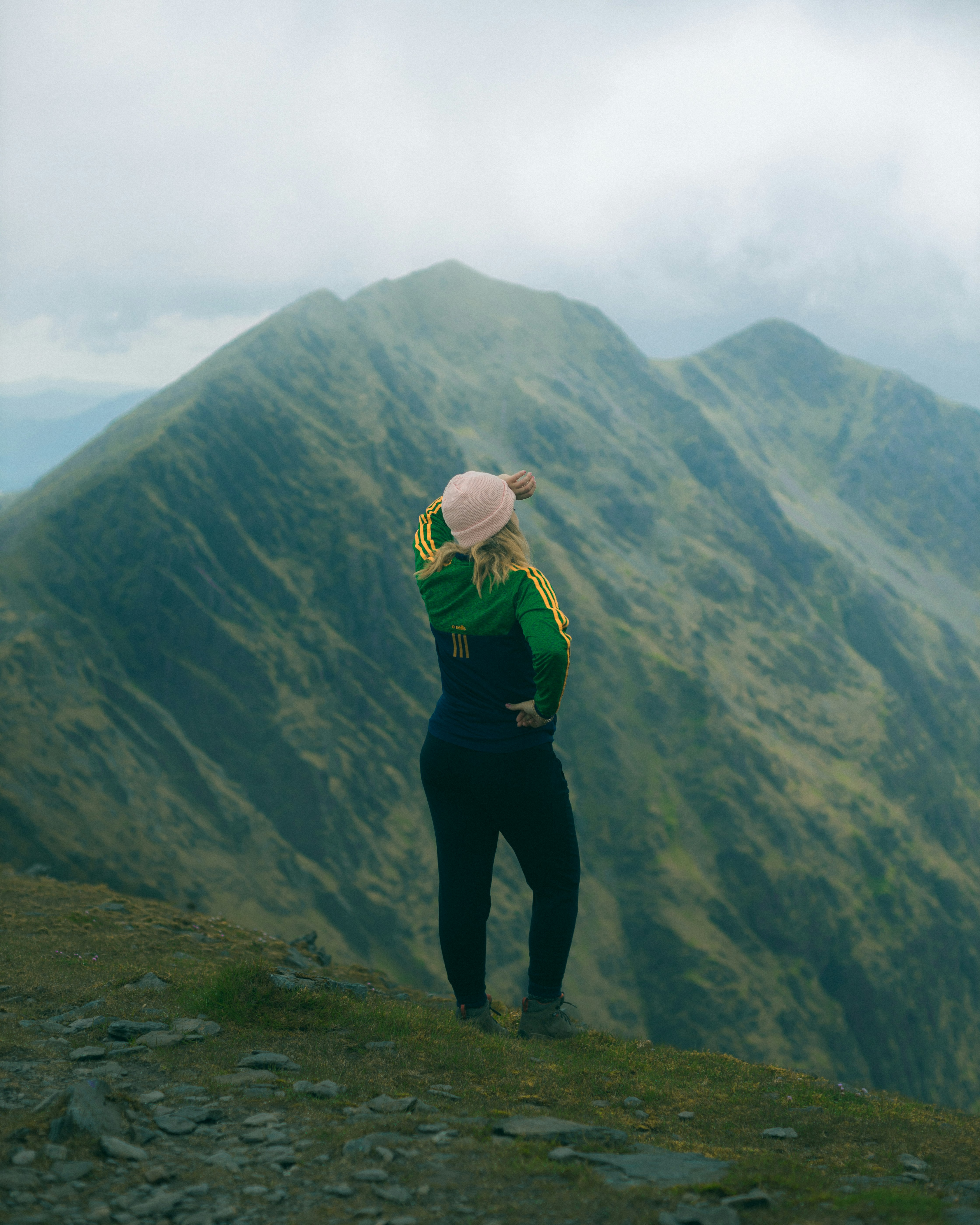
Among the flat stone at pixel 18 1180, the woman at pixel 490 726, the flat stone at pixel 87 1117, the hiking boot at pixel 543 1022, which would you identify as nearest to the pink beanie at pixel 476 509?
the woman at pixel 490 726

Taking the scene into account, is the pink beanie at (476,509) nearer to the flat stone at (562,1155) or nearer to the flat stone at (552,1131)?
the flat stone at (552,1131)

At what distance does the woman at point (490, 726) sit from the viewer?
6.89 metres

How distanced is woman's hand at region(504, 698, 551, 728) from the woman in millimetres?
11

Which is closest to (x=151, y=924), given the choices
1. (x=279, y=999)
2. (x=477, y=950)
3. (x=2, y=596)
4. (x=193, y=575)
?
(x=279, y=999)

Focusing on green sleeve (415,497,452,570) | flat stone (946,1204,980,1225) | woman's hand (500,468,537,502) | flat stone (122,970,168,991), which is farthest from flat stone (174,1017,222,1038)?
flat stone (946,1204,980,1225)

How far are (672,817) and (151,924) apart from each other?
11257cm

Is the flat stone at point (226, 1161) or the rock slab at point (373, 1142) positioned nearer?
the flat stone at point (226, 1161)

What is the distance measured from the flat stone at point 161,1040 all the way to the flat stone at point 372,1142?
2.26 m

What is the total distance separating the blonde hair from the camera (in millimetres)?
6875

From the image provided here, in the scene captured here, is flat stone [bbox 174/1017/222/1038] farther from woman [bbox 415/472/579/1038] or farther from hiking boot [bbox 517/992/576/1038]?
hiking boot [bbox 517/992/576/1038]

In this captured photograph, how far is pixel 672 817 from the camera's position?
11825 centimetres

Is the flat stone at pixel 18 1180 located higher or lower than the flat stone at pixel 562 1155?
higher

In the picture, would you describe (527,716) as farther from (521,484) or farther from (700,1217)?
(700,1217)

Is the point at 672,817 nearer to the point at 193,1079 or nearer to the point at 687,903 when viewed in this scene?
the point at 687,903
